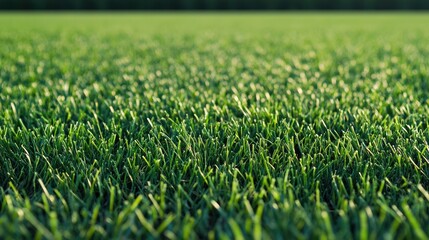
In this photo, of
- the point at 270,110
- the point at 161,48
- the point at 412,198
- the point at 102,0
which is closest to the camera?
the point at 412,198

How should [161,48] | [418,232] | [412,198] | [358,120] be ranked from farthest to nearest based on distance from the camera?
[161,48] → [358,120] → [412,198] → [418,232]

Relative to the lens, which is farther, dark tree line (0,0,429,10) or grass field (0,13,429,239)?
dark tree line (0,0,429,10)

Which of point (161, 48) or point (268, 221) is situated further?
point (161, 48)

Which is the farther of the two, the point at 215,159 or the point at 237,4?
the point at 237,4

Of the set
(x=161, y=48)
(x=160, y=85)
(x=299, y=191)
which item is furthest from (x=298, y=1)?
(x=299, y=191)

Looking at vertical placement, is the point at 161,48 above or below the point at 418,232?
below

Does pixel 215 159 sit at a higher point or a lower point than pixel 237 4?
higher

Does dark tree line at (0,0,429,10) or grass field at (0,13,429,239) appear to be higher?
grass field at (0,13,429,239)

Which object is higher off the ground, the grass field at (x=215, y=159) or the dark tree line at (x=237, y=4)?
the grass field at (x=215, y=159)

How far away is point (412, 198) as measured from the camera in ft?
3.24

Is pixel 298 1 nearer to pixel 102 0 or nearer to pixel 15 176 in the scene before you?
pixel 102 0

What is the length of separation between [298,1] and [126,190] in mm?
20419

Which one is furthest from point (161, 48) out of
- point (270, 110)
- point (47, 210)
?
point (47, 210)

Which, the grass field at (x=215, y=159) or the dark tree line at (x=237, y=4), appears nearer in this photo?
the grass field at (x=215, y=159)
